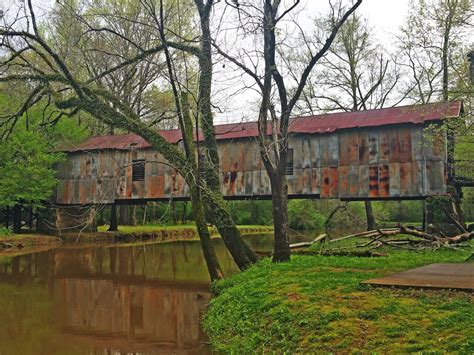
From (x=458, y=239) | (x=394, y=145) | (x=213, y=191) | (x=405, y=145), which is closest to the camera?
(x=213, y=191)

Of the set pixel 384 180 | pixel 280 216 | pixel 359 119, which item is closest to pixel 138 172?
pixel 359 119

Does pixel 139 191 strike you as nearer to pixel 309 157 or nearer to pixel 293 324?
pixel 309 157

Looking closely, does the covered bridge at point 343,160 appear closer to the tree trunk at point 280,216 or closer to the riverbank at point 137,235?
the tree trunk at point 280,216

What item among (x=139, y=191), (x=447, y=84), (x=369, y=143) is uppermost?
(x=447, y=84)

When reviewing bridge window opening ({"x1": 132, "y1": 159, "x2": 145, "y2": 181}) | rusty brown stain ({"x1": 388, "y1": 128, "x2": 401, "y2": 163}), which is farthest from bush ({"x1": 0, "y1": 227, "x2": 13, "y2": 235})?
rusty brown stain ({"x1": 388, "y1": 128, "x2": 401, "y2": 163})

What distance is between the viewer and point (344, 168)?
68.5ft

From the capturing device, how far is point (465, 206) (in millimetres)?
45906

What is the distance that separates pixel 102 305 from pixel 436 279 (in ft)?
25.9

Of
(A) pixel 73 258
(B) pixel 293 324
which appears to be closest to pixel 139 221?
(A) pixel 73 258

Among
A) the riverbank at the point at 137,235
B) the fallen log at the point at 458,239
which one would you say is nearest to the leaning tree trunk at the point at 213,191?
the fallen log at the point at 458,239

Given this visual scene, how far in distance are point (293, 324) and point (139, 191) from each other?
1940cm

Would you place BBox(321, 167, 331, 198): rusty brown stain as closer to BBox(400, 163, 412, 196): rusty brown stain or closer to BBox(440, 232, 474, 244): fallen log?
BBox(400, 163, 412, 196): rusty brown stain

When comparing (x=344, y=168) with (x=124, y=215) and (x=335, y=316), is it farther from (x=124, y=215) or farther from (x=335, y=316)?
(x=124, y=215)

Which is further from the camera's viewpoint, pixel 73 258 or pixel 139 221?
pixel 139 221
